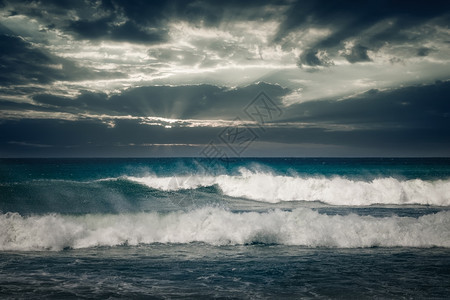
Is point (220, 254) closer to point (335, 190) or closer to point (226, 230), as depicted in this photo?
point (226, 230)

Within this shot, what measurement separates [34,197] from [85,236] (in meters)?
12.0

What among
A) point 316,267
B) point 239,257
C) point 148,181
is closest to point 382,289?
point 316,267

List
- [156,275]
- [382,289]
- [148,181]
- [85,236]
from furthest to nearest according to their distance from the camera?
[148,181]
[85,236]
[156,275]
[382,289]

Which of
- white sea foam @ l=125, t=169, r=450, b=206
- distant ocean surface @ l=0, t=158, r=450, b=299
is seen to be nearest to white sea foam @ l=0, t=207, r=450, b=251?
distant ocean surface @ l=0, t=158, r=450, b=299

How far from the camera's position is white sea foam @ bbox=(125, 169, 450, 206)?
81.0ft

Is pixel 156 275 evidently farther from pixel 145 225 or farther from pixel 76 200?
pixel 76 200

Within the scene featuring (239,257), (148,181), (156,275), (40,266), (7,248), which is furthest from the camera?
(148,181)

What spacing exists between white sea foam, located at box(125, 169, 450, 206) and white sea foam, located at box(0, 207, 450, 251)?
11.6 meters

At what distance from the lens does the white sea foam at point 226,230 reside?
475 inches

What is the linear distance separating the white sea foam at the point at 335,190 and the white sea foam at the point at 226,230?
11618 millimetres

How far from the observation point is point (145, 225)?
13945 millimetres

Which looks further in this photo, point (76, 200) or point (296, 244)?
point (76, 200)

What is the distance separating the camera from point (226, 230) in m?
13.2

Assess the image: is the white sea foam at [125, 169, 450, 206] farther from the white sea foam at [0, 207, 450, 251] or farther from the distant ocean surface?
the white sea foam at [0, 207, 450, 251]
